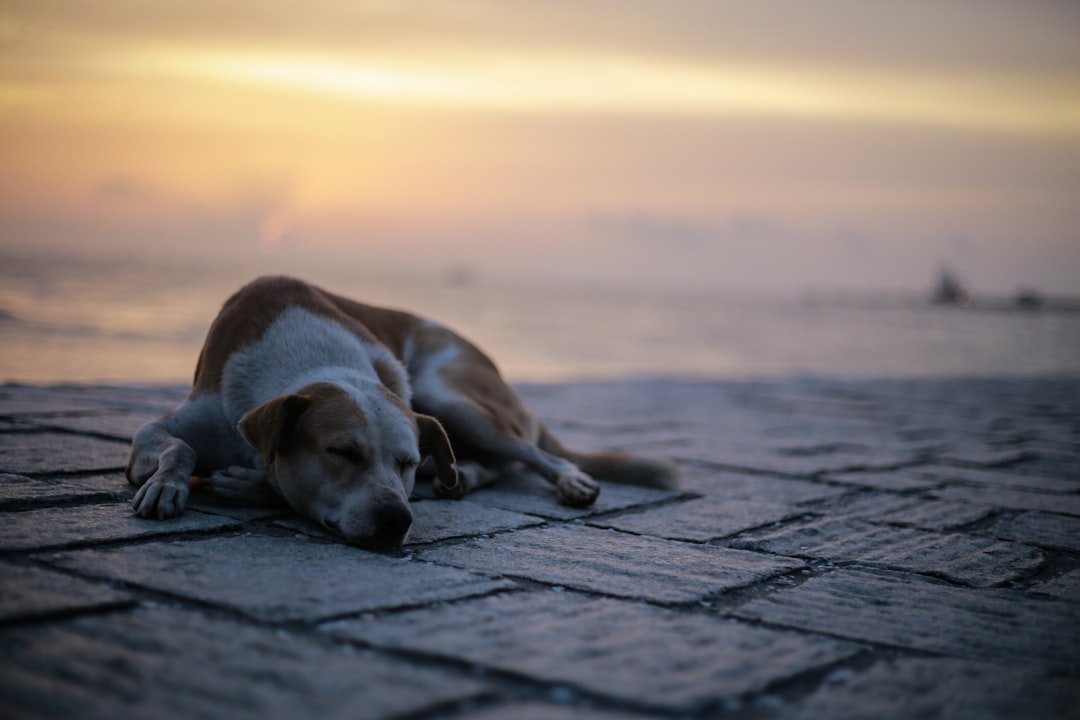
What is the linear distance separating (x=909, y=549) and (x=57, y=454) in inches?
132

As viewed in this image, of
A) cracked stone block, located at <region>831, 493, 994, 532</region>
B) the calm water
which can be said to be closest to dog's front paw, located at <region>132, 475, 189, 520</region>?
cracked stone block, located at <region>831, 493, 994, 532</region>

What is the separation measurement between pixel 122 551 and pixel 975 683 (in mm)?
2158

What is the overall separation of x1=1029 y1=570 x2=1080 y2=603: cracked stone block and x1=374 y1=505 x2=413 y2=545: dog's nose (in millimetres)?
1941

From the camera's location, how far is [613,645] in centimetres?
220

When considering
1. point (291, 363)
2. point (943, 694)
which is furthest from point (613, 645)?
point (291, 363)

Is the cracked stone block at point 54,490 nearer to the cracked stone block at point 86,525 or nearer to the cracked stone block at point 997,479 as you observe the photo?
the cracked stone block at point 86,525

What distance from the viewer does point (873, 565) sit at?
3.21 m

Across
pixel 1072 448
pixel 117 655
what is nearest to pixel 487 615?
pixel 117 655

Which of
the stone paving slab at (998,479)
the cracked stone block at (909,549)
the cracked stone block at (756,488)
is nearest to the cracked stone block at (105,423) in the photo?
the cracked stone block at (756,488)

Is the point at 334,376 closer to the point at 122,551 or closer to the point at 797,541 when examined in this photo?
the point at 122,551

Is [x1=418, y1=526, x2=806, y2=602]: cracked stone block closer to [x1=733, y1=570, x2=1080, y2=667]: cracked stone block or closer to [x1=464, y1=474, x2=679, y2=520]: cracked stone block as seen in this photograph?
[x1=733, y1=570, x2=1080, y2=667]: cracked stone block

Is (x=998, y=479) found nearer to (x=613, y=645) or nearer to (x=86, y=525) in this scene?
(x=613, y=645)

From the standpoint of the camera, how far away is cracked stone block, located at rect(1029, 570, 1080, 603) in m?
2.94

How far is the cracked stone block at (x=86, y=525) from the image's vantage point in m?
2.67
